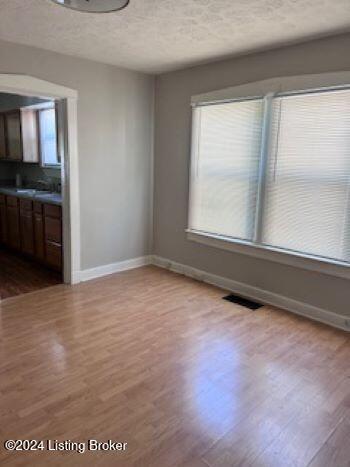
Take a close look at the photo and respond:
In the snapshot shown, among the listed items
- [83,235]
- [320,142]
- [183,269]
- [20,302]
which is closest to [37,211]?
[83,235]

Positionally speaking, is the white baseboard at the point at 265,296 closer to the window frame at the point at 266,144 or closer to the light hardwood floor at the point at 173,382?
the light hardwood floor at the point at 173,382

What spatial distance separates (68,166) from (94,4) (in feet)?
6.56

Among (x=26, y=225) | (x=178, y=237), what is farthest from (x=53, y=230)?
→ (x=178, y=237)

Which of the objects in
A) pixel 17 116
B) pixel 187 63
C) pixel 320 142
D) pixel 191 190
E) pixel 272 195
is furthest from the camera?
pixel 17 116

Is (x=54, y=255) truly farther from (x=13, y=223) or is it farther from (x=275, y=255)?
(x=275, y=255)

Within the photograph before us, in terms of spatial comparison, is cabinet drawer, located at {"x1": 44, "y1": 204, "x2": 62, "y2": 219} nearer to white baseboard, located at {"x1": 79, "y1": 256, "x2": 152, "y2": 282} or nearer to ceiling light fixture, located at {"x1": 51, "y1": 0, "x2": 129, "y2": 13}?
white baseboard, located at {"x1": 79, "y1": 256, "x2": 152, "y2": 282}

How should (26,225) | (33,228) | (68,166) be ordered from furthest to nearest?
(26,225) < (33,228) < (68,166)

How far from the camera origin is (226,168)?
3.79 metres

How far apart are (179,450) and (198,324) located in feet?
4.60

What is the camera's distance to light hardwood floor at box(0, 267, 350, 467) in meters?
1.74

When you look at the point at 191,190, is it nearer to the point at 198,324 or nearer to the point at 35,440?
the point at 198,324

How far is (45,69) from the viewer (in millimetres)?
3428

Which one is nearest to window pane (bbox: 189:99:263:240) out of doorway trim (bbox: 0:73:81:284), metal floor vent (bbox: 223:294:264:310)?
metal floor vent (bbox: 223:294:264:310)

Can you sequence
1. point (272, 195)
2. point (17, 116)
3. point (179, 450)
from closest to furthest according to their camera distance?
point (179, 450) → point (272, 195) → point (17, 116)
